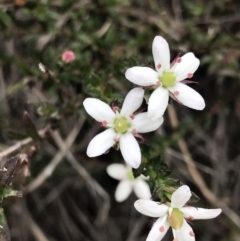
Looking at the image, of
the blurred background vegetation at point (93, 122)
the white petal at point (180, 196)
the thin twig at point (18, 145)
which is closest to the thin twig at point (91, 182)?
the blurred background vegetation at point (93, 122)

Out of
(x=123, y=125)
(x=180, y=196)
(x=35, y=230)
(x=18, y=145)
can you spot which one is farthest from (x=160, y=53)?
(x=35, y=230)

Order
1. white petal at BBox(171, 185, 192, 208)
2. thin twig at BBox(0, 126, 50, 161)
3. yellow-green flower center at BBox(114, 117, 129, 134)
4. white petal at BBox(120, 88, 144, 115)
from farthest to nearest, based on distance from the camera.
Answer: thin twig at BBox(0, 126, 50, 161)
yellow-green flower center at BBox(114, 117, 129, 134)
white petal at BBox(120, 88, 144, 115)
white petal at BBox(171, 185, 192, 208)

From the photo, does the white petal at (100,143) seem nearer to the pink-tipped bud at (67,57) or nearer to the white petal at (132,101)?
the white petal at (132,101)

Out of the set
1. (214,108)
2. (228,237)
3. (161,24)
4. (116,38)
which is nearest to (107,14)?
(116,38)

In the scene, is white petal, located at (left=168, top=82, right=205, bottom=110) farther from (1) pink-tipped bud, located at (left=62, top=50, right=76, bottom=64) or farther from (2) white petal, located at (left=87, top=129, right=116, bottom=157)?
(1) pink-tipped bud, located at (left=62, top=50, right=76, bottom=64)

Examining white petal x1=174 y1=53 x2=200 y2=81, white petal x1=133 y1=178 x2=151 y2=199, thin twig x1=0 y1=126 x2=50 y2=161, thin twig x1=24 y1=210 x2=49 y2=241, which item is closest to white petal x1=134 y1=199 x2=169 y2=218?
white petal x1=174 y1=53 x2=200 y2=81

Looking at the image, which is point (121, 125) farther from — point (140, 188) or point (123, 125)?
point (140, 188)

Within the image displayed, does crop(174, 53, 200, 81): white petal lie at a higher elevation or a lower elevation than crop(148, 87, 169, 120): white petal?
higher
